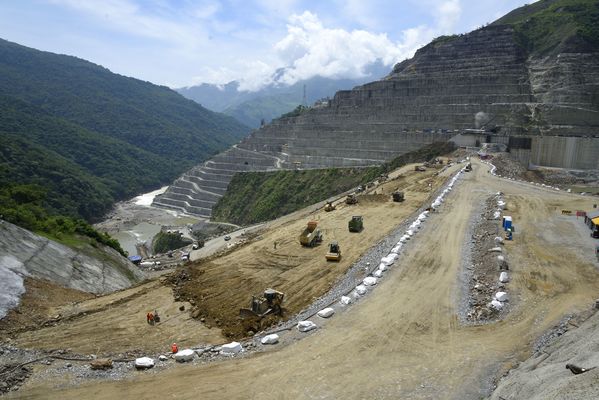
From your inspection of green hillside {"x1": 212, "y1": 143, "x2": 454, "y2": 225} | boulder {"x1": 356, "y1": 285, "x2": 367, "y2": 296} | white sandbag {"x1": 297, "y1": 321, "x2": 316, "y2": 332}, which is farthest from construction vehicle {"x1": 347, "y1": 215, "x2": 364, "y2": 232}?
green hillside {"x1": 212, "y1": 143, "x2": 454, "y2": 225}

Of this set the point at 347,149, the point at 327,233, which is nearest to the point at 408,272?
the point at 327,233

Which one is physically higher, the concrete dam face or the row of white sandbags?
the concrete dam face

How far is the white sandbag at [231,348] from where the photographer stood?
12.5 meters

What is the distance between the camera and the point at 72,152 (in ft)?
401

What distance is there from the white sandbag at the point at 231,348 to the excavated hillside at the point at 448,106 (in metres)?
49.7

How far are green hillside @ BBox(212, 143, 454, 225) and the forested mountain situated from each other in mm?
26203

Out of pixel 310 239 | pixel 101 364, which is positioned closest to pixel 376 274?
pixel 310 239

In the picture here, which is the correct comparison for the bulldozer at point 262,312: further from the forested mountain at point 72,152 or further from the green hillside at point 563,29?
the green hillside at point 563,29

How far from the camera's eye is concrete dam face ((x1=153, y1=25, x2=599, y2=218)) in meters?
57.8

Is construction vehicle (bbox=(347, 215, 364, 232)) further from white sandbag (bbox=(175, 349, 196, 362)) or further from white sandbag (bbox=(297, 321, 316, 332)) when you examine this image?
white sandbag (bbox=(175, 349, 196, 362))

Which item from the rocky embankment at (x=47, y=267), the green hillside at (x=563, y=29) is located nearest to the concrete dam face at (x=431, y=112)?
the green hillside at (x=563, y=29)

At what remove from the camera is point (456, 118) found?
61750mm

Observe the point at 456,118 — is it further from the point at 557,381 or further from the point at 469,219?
the point at 557,381

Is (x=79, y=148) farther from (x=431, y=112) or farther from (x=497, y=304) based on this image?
(x=497, y=304)
